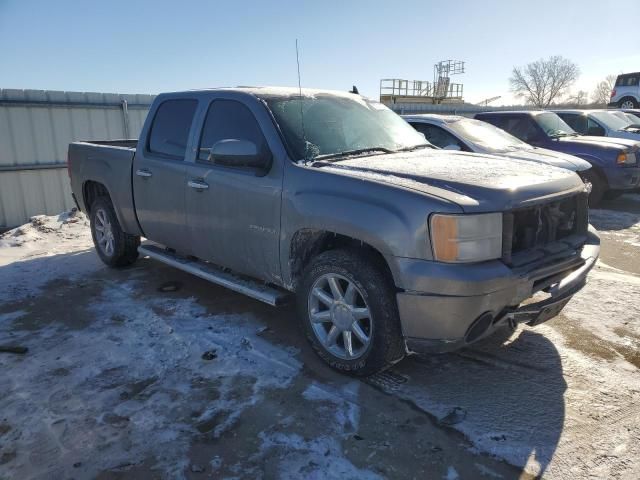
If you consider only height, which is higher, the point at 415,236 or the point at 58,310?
the point at 415,236

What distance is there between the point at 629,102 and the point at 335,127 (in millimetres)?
27490

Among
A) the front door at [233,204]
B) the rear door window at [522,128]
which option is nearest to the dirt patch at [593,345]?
the front door at [233,204]

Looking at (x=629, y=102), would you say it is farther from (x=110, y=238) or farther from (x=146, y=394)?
(x=146, y=394)

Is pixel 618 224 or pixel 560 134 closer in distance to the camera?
pixel 618 224

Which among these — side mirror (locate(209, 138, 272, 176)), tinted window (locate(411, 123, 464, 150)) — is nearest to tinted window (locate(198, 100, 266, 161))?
side mirror (locate(209, 138, 272, 176))

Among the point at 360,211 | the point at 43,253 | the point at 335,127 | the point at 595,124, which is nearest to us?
the point at 360,211

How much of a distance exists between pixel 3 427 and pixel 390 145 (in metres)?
3.29

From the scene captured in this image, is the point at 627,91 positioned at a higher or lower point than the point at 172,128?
higher

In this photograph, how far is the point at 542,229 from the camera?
11.1ft

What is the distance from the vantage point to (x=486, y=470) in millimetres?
2508

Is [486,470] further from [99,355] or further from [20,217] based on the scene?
[20,217]

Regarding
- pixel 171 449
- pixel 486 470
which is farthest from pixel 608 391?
pixel 171 449

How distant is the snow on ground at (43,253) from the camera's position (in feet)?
18.1

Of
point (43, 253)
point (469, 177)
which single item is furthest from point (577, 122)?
point (43, 253)
